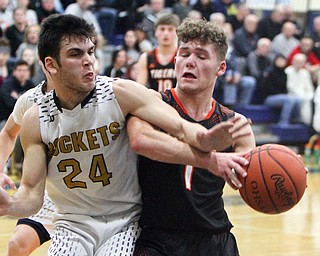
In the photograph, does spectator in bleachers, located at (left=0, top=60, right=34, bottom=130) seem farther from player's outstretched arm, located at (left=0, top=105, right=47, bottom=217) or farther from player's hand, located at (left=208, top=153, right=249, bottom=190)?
player's hand, located at (left=208, top=153, right=249, bottom=190)

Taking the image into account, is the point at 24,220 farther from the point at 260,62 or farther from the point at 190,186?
the point at 260,62

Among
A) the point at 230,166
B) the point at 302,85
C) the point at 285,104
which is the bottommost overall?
the point at 285,104

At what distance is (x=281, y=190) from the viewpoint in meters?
4.02

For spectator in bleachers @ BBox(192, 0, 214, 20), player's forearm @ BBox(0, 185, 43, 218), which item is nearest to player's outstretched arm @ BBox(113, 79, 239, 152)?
player's forearm @ BBox(0, 185, 43, 218)

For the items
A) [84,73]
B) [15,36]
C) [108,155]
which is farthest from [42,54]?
[15,36]

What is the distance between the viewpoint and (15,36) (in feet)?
42.9

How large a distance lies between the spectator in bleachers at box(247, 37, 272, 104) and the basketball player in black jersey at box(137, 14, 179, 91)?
7.51m

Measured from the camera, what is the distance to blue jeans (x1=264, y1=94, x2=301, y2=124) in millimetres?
16000

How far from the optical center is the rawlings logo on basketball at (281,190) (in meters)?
4.02

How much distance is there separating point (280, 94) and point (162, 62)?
7889mm

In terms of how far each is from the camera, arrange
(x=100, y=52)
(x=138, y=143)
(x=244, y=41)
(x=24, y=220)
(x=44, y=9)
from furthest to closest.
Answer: (x=244, y=41) < (x=100, y=52) < (x=44, y=9) < (x=24, y=220) < (x=138, y=143)

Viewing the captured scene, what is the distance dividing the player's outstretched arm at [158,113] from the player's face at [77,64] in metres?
0.19

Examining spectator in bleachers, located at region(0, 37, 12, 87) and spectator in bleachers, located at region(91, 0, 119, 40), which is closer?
spectator in bleachers, located at region(0, 37, 12, 87)

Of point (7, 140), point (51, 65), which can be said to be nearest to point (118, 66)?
point (7, 140)
